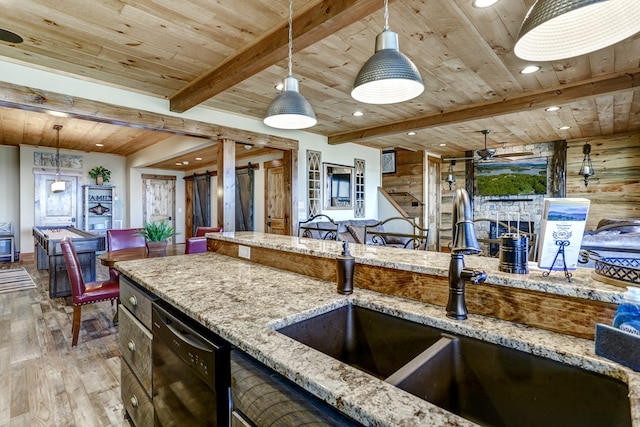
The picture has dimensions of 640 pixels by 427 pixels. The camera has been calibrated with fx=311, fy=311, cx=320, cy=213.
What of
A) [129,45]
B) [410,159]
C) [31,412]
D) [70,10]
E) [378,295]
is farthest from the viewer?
[410,159]

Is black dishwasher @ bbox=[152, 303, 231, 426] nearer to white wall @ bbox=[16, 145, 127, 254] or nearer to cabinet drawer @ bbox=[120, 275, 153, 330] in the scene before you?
cabinet drawer @ bbox=[120, 275, 153, 330]

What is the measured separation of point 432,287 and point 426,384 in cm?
39

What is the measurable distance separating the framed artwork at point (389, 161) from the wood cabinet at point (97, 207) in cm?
709

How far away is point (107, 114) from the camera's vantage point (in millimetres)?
3564

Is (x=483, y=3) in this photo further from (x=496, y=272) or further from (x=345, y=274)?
(x=345, y=274)

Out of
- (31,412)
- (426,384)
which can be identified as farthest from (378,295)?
(31,412)

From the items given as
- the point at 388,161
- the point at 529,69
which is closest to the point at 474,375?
the point at 529,69

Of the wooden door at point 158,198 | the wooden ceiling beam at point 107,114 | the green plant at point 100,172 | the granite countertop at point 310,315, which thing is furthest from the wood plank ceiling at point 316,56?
the wooden door at point 158,198

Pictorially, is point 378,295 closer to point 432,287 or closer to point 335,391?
point 432,287

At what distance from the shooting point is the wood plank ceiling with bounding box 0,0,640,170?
2213 millimetres

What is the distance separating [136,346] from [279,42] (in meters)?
2.25

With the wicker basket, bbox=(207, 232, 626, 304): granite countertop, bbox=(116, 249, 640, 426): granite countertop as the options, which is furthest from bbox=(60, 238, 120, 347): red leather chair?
the wicker basket

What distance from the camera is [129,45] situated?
2707 millimetres

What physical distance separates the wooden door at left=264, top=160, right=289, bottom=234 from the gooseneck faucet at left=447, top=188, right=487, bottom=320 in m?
5.35
